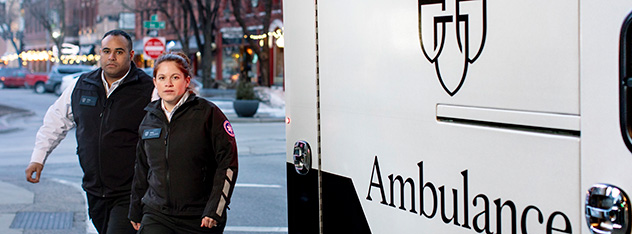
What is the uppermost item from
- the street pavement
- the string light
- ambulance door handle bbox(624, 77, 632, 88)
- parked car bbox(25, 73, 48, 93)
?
the string light

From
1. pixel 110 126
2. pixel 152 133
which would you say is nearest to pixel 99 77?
pixel 110 126

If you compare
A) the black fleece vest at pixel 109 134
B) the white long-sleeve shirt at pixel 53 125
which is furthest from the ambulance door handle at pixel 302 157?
the white long-sleeve shirt at pixel 53 125

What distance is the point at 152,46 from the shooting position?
24.8 metres

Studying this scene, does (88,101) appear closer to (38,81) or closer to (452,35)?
(452,35)

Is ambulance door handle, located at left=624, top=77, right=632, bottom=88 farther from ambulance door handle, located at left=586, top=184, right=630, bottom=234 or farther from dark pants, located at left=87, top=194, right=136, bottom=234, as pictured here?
dark pants, located at left=87, top=194, right=136, bottom=234

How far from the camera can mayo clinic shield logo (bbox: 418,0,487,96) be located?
7.54ft

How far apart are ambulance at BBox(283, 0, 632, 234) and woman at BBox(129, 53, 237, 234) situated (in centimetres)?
58

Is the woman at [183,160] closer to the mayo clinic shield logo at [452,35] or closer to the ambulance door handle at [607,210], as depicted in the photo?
the mayo clinic shield logo at [452,35]

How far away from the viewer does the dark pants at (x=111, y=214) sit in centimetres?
465

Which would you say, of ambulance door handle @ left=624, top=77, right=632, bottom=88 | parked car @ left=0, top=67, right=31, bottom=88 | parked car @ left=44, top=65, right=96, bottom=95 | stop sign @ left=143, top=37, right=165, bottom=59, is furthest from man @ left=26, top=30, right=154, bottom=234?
parked car @ left=0, top=67, right=31, bottom=88

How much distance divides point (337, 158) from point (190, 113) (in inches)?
46.1

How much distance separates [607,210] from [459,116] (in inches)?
25.2

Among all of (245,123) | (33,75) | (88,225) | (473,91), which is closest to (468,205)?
(473,91)

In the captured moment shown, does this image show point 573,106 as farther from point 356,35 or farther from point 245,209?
point 245,209
